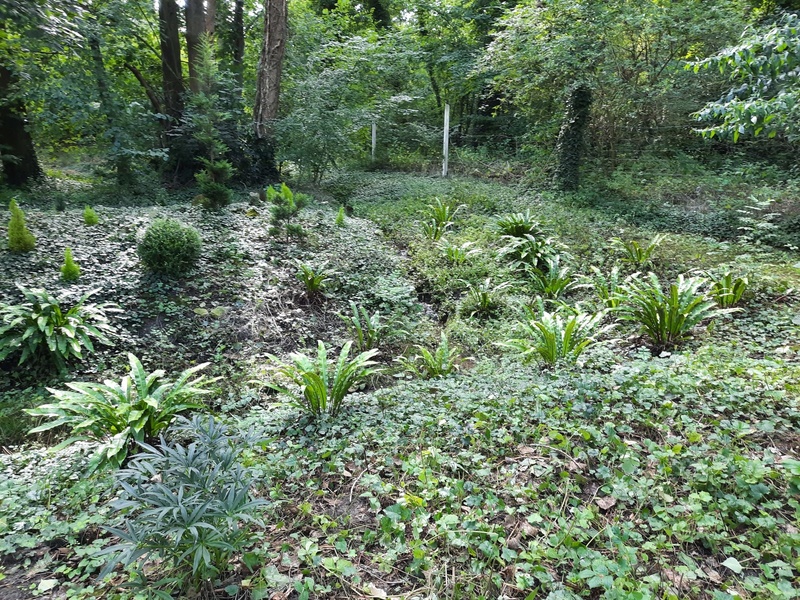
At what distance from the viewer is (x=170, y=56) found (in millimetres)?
10516

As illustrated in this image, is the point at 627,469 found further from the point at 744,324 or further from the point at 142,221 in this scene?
the point at 142,221

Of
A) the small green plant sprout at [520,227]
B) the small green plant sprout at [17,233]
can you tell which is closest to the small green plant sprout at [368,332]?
the small green plant sprout at [520,227]

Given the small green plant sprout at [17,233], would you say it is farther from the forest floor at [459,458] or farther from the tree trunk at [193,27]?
the tree trunk at [193,27]

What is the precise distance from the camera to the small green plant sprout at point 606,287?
14.7ft

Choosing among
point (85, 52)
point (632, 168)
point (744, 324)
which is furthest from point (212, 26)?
point (744, 324)

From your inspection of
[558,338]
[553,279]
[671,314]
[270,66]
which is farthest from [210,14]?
[671,314]

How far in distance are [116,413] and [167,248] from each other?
2922mm

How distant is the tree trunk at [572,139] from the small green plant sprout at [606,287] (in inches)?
183

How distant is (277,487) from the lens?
7.85ft

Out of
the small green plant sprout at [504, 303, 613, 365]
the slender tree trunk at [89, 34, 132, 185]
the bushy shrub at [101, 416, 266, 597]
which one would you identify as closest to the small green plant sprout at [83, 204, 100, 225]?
the slender tree trunk at [89, 34, 132, 185]

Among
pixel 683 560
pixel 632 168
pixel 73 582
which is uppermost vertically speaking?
pixel 632 168

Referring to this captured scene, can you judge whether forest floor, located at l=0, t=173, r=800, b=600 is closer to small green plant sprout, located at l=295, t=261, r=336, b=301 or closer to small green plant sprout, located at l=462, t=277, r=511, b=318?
small green plant sprout, located at l=462, t=277, r=511, b=318

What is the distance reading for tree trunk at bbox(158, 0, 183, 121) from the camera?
10305 mm

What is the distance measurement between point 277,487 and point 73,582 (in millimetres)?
956
